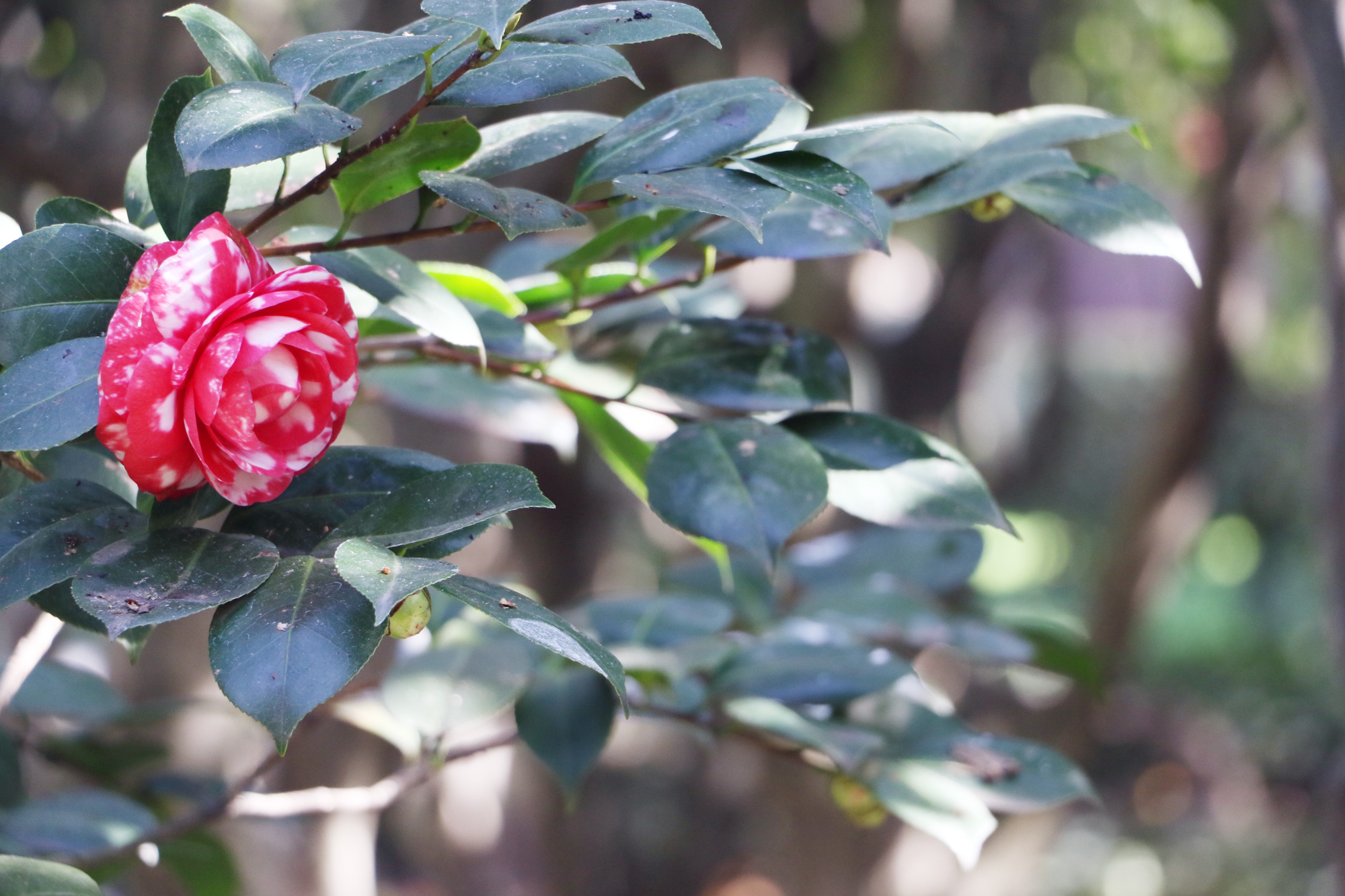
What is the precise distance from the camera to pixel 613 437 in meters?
0.53

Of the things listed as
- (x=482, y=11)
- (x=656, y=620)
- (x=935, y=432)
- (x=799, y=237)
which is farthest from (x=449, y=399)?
(x=935, y=432)

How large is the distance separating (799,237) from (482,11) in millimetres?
210

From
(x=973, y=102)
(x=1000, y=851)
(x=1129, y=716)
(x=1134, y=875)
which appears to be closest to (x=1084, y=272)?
(x=1129, y=716)

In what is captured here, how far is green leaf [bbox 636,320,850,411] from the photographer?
1.59 feet

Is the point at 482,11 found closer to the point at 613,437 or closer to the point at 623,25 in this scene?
the point at 623,25

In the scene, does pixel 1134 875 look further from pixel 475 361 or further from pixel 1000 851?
pixel 475 361

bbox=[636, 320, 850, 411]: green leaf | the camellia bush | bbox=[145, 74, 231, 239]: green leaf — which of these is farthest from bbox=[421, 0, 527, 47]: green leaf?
bbox=[636, 320, 850, 411]: green leaf

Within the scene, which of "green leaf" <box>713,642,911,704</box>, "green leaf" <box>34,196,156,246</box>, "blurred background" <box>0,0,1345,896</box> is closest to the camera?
"green leaf" <box>34,196,156,246</box>

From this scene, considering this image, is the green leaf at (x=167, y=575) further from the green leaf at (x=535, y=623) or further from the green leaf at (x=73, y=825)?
the green leaf at (x=73, y=825)

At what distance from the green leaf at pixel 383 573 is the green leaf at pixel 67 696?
476mm

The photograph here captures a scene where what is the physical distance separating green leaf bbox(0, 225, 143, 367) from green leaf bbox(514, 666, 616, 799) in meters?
0.30

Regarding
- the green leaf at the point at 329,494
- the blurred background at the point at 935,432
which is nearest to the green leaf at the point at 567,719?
the blurred background at the point at 935,432

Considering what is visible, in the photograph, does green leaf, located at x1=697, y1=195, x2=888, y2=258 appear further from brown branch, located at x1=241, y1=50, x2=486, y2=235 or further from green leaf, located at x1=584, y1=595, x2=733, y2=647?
green leaf, located at x1=584, y1=595, x2=733, y2=647

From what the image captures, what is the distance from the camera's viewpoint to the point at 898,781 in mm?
540
